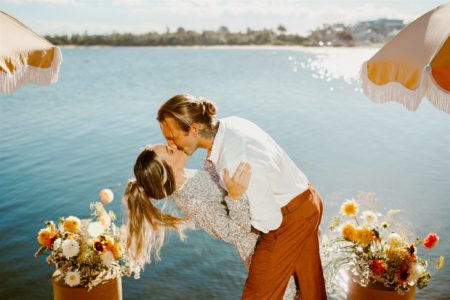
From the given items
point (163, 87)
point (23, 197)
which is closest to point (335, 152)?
point (23, 197)

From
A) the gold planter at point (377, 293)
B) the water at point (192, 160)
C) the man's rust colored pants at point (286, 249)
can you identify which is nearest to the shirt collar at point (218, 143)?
the man's rust colored pants at point (286, 249)

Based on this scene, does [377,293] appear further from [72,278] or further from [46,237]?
[46,237]

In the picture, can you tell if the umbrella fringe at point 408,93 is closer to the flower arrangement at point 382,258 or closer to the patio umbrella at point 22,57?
the flower arrangement at point 382,258

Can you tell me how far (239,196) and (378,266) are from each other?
1.26 metres

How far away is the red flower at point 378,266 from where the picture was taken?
3322 millimetres

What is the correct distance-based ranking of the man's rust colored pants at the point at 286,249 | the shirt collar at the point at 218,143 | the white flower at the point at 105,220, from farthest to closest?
the white flower at the point at 105,220
the man's rust colored pants at the point at 286,249
the shirt collar at the point at 218,143

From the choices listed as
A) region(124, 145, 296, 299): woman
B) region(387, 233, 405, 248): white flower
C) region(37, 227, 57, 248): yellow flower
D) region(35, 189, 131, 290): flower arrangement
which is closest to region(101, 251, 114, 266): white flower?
region(35, 189, 131, 290): flower arrangement

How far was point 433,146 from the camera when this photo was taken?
39.0 feet

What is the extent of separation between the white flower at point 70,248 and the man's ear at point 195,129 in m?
1.30

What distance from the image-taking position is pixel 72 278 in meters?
3.36

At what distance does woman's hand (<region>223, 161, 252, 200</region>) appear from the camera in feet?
8.16

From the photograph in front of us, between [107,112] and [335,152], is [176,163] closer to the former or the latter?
[335,152]

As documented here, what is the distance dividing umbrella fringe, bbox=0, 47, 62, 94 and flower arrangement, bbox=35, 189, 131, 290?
0.89m

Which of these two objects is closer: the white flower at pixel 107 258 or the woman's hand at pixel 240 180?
the woman's hand at pixel 240 180
